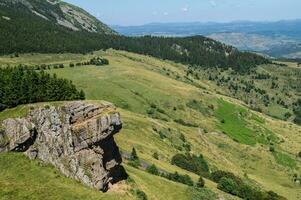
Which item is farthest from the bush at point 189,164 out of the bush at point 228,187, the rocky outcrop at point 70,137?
the rocky outcrop at point 70,137

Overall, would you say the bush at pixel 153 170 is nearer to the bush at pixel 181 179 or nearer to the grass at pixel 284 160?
the bush at pixel 181 179

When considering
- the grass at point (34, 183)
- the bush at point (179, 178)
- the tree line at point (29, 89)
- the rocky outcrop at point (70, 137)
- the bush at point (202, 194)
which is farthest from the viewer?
the bush at point (179, 178)

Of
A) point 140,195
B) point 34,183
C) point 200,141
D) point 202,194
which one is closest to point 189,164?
point 202,194

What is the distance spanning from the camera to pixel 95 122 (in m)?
68.1

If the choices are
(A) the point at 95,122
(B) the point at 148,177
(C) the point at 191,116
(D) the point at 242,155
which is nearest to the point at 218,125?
(C) the point at 191,116

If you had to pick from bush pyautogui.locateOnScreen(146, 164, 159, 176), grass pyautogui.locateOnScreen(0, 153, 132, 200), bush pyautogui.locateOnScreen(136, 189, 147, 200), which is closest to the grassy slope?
bush pyautogui.locateOnScreen(136, 189, 147, 200)

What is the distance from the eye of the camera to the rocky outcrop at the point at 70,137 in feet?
210

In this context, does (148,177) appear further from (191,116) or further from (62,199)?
(191,116)

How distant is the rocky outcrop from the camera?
64062 millimetres

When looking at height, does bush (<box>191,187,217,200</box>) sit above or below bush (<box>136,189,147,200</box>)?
below

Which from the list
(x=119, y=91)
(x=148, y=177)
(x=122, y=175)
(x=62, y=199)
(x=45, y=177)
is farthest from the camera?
(x=119, y=91)

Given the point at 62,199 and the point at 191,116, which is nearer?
the point at 62,199

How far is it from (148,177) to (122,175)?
800 centimetres

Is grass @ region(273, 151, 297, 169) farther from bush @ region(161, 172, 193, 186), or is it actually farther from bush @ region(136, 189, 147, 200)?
bush @ region(136, 189, 147, 200)
